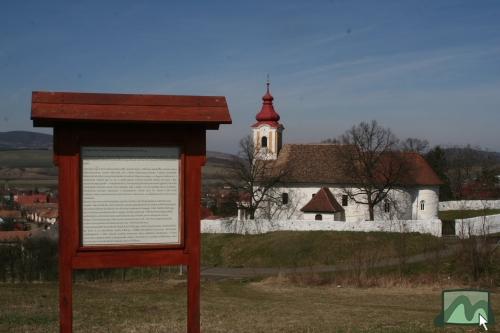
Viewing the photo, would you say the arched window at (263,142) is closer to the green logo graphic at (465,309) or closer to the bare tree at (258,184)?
the bare tree at (258,184)

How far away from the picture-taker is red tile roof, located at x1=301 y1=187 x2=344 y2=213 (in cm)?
4915

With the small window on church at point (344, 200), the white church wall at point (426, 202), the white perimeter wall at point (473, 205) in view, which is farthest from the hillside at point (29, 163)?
the white church wall at point (426, 202)

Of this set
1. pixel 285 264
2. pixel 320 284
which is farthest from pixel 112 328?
pixel 285 264

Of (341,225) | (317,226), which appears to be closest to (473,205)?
(341,225)

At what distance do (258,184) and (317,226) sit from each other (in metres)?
9.33

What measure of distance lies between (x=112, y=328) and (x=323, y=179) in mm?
40893

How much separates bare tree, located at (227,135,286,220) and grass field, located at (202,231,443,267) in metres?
7.07

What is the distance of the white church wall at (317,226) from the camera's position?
138ft

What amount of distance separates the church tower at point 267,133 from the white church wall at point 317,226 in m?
10.9

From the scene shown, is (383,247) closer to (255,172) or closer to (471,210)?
(255,172)

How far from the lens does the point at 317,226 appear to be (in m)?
43.8

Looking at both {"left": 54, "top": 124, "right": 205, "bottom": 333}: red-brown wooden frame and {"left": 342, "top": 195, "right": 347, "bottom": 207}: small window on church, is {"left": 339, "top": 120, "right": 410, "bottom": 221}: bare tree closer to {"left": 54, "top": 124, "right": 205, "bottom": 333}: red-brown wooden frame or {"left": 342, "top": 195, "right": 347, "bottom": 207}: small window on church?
{"left": 342, "top": 195, "right": 347, "bottom": 207}: small window on church

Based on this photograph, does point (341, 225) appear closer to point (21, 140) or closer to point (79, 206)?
point (79, 206)

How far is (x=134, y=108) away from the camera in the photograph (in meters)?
7.14
